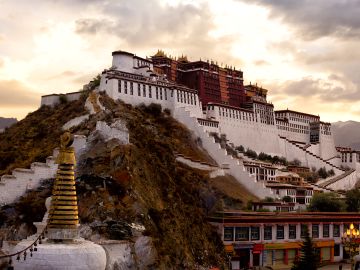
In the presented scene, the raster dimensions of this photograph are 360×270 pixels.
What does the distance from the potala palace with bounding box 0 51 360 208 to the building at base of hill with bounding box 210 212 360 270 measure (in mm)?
7448

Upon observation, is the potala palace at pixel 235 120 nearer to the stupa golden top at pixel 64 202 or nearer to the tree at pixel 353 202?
the tree at pixel 353 202

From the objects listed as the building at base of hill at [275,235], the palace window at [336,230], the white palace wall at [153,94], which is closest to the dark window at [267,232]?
the building at base of hill at [275,235]

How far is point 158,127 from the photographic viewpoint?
63.8m

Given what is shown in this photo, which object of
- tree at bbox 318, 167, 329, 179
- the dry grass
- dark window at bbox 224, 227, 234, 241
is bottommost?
dark window at bbox 224, 227, 234, 241

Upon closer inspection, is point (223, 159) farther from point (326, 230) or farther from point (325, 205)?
point (326, 230)

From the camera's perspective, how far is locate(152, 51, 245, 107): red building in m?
82.5

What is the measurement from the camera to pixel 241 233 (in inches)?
1986

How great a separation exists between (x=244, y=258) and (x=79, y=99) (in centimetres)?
2604

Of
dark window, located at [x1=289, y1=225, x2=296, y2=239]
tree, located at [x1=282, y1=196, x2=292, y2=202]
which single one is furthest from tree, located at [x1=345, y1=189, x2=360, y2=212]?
dark window, located at [x1=289, y1=225, x2=296, y2=239]

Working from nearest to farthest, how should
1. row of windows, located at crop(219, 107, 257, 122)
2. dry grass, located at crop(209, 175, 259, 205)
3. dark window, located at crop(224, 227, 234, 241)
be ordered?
1. dark window, located at crop(224, 227, 234, 241)
2. dry grass, located at crop(209, 175, 259, 205)
3. row of windows, located at crop(219, 107, 257, 122)

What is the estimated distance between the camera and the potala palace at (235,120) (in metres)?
66.0

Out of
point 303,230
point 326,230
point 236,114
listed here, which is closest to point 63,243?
point 303,230

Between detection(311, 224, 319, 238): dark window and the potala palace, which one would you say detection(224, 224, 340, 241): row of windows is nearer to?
detection(311, 224, 319, 238): dark window

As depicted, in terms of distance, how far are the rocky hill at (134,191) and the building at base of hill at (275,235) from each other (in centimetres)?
175
